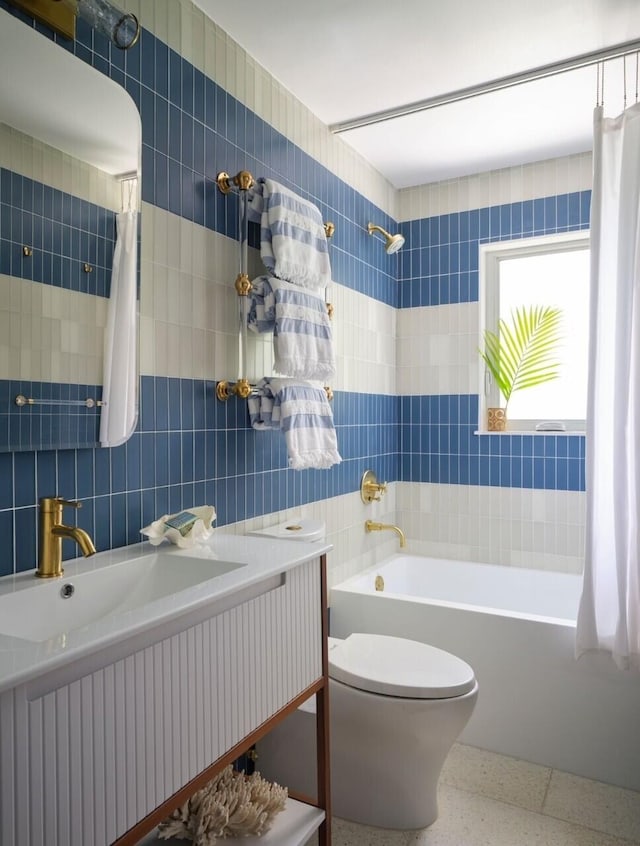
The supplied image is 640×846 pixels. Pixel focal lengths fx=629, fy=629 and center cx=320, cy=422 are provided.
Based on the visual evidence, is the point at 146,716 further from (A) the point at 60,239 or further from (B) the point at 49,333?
(A) the point at 60,239

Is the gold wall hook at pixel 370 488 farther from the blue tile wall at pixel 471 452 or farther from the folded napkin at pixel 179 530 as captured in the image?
the folded napkin at pixel 179 530

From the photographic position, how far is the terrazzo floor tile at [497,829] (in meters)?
1.83

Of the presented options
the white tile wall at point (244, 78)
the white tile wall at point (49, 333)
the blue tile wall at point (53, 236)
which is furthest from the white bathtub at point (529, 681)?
the white tile wall at point (244, 78)

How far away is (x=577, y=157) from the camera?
9.77ft

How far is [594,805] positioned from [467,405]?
181 centimetres

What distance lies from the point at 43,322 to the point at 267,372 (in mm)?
953

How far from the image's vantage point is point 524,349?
3.19 m

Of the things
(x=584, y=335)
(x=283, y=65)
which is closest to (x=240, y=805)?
(x=283, y=65)

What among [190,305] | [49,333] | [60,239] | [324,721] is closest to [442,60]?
[190,305]

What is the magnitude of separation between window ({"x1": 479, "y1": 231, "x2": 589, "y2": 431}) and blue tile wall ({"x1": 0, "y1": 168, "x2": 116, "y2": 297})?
2190 mm

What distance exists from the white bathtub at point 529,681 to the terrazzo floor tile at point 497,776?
45 mm

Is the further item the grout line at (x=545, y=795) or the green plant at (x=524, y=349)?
the green plant at (x=524, y=349)

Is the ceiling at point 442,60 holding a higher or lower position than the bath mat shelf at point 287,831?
higher

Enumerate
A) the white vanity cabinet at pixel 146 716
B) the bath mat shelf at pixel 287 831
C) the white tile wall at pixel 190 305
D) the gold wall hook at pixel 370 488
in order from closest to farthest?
the white vanity cabinet at pixel 146 716 < the bath mat shelf at pixel 287 831 < the white tile wall at pixel 190 305 < the gold wall hook at pixel 370 488
